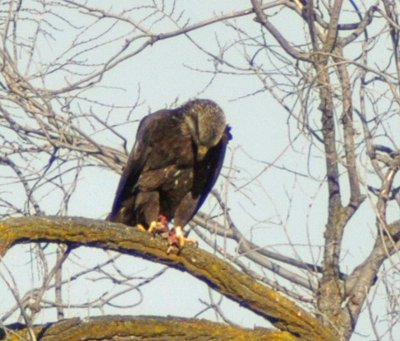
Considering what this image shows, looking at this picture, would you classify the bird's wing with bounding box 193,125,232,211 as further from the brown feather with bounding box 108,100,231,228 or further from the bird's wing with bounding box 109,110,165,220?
the bird's wing with bounding box 109,110,165,220

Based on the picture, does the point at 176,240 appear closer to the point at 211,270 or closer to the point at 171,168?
the point at 211,270

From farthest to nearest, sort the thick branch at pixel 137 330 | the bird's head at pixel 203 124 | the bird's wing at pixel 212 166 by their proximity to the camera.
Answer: the bird's wing at pixel 212 166
the bird's head at pixel 203 124
the thick branch at pixel 137 330

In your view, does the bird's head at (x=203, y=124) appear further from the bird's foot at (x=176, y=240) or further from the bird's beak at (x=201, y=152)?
the bird's foot at (x=176, y=240)

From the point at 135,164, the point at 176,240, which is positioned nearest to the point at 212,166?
the point at 135,164

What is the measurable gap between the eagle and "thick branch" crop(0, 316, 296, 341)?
2.02 metres

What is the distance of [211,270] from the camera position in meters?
4.91

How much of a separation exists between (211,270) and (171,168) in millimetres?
2029

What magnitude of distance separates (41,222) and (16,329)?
410mm

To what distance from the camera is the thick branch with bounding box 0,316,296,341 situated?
4.45 m

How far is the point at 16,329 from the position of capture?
14.5ft

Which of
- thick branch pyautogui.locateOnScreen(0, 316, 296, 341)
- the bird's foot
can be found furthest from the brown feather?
thick branch pyautogui.locateOnScreen(0, 316, 296, 341)

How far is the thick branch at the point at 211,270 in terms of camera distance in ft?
15.5

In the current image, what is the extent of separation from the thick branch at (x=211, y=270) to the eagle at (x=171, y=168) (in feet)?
5.73

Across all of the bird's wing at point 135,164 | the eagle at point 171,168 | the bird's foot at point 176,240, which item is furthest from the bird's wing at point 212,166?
the bird's foot at point 176,240
